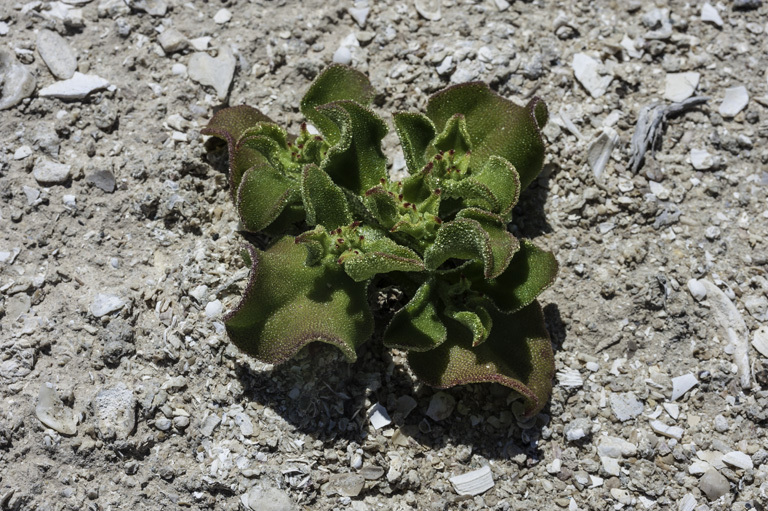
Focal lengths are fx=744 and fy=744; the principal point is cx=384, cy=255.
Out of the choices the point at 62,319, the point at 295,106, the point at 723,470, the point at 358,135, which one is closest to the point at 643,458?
the point at 723,470

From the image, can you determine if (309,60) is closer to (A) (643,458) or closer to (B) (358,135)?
(B) (358,135)

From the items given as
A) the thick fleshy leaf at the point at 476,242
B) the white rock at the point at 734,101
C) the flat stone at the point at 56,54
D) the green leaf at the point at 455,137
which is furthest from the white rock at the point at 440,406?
the flat stone at the point at 56,54

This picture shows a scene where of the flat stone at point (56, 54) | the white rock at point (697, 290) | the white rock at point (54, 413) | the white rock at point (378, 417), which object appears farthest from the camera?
the flat stone at point (56, 54)

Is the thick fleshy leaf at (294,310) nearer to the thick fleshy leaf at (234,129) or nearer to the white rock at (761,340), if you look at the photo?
the thick fleshy leaf at (234,129)

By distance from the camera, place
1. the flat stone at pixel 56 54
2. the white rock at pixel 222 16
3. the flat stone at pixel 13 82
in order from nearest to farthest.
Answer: the flat stone at pixel 13 82 < the flat stone at pixel 56 54 < the white rock at pixel 222 16

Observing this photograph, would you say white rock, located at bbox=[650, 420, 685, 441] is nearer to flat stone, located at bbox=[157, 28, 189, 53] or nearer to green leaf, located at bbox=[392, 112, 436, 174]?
green leaf, located at bbox=[392, 112, 436, 174]

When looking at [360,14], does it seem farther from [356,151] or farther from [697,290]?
[697,290]

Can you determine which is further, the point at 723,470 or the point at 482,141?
the point at 482,141
